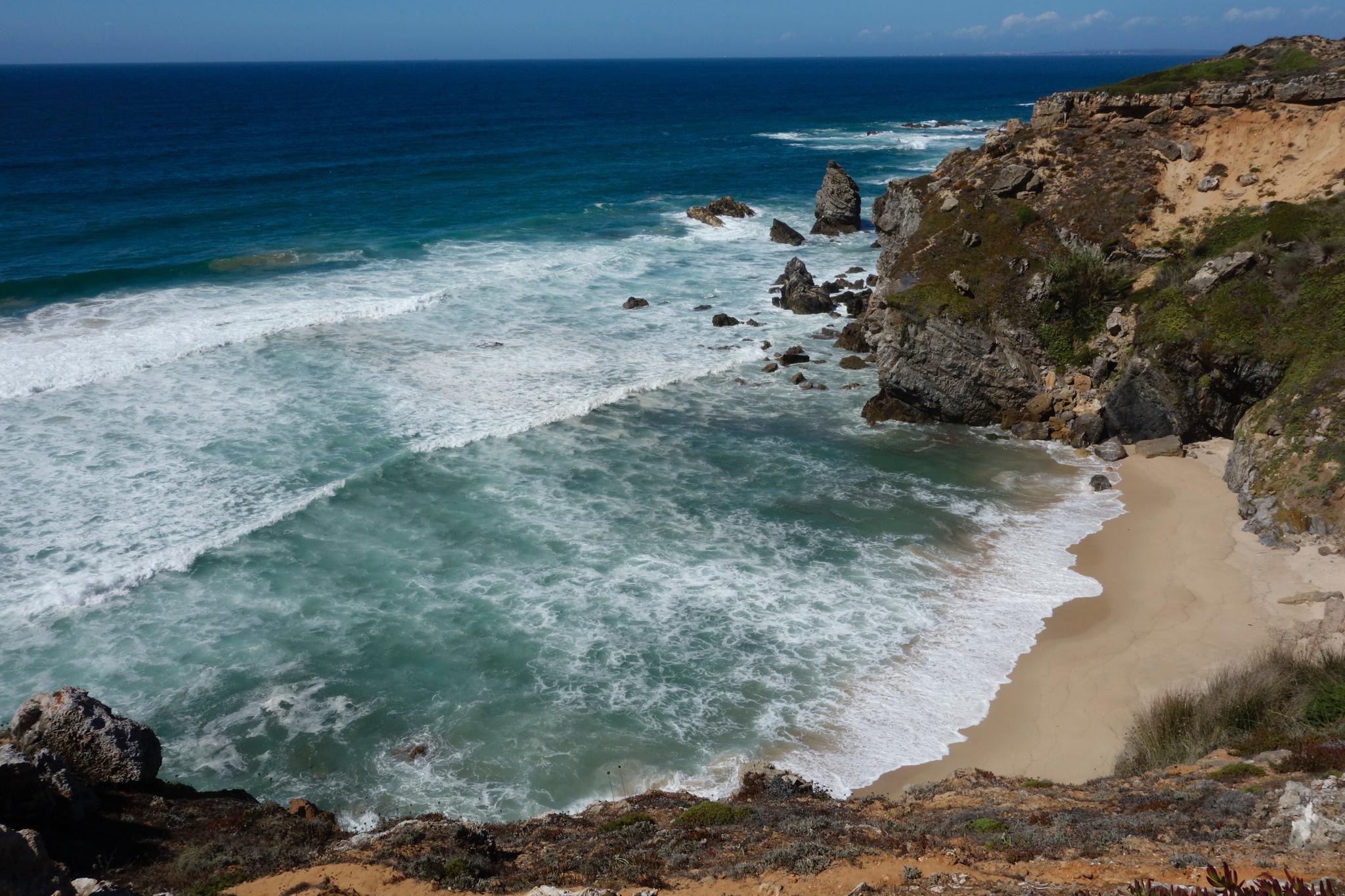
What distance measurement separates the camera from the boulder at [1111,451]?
29188 millimetres

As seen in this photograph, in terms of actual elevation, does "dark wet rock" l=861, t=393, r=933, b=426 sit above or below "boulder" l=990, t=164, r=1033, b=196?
below

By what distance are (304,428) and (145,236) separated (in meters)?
33.0

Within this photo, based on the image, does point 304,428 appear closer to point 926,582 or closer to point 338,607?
point 338,607

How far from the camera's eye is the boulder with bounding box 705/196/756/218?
65.7m

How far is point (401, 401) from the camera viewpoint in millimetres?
33969

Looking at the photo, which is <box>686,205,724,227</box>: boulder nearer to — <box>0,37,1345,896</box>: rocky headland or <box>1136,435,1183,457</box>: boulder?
<box>0,37,1345,896</box>: rocky headland

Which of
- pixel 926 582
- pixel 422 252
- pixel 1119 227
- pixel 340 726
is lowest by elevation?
pixel 340 726

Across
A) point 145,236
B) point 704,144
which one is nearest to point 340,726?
point 145,236

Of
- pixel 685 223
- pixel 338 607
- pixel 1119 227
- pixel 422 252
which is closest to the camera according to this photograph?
pixel 338 607

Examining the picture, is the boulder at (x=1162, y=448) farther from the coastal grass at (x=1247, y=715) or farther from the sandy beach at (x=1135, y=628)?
the coastal grass at (x=1247, y=715)

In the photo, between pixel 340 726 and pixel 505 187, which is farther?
pixel 505 187

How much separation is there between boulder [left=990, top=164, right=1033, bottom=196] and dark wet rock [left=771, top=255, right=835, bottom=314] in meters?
10.4

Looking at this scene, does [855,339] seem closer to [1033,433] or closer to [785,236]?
[1033,433]

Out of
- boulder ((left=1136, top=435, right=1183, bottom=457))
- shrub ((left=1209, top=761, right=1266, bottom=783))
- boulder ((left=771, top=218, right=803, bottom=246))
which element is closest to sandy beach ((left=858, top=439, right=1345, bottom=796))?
boulder ((left=1136, top=435, right=1183, bottom=457))
